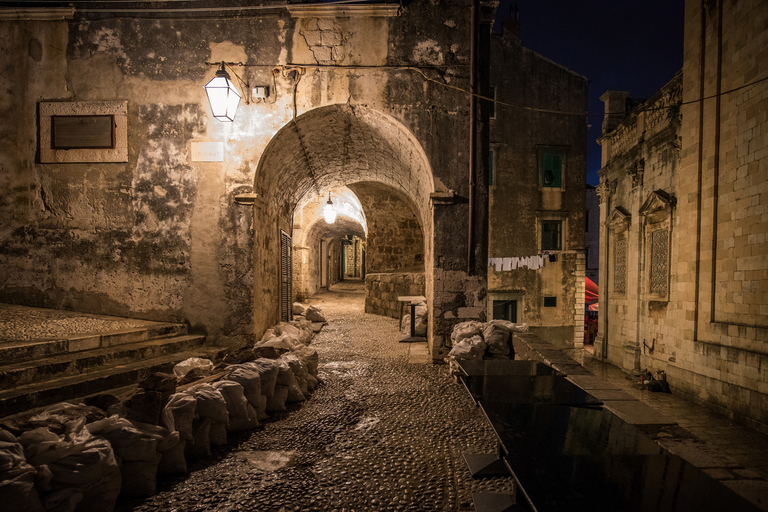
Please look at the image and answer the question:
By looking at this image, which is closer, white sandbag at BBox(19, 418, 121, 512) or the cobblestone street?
white sandbag at BBox(19, 418, 121, 512)

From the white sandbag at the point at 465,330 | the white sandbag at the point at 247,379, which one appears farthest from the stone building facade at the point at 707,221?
the white sandbag at the point at 247,379

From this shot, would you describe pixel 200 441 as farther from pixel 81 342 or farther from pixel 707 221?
pixel 707 221

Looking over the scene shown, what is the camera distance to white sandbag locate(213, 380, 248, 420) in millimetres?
3457

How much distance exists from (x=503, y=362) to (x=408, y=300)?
4.99 m

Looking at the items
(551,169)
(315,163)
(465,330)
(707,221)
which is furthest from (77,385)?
(551,169)

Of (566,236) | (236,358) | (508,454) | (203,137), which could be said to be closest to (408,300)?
(236,358)

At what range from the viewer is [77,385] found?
367 centimetres

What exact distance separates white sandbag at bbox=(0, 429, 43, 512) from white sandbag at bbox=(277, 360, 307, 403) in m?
2.28

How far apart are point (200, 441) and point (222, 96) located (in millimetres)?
4379

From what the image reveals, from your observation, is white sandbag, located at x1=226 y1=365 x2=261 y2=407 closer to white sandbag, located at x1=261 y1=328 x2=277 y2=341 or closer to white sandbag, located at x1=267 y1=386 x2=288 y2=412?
white sandbag, located at x1=267 y1=386 x2=288 y2=412

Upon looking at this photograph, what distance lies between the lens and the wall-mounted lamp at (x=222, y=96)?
5.14m

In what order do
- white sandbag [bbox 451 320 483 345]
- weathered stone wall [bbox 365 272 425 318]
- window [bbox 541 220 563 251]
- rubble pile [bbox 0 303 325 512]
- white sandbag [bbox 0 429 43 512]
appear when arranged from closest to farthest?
white sandbag [bbox 0 429 43 512] < rubble pile [bbox 0 303 325 512] < white sandbag [bbox 451 320 483 345] < weathered stone wall [bbox 365 272 425 318] < window [bbox 541 220 563 251]

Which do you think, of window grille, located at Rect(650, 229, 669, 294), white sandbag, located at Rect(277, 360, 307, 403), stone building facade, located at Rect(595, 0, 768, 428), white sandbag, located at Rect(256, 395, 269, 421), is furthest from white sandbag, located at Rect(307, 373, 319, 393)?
window grille, located at Rect(650, 229, 669, 294)

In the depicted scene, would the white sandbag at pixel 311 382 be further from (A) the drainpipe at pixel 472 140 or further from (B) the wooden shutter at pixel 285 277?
(B) the wooden shutter at pixel 285 277
